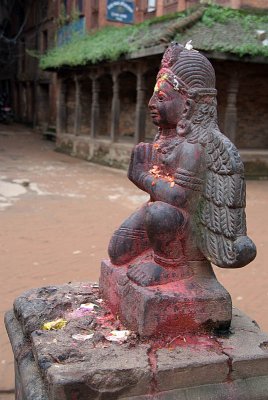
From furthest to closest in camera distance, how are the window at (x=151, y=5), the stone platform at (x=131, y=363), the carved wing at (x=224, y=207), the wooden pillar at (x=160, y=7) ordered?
the window at (x=151, y=5) → the wooden pillar at (x=160, y=7) → the carved wing at (x=224, y=207) → the stone platform at (x=131, y=363)

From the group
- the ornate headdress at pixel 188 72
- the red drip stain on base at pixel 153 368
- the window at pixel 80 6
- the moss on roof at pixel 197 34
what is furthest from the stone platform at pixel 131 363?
the window at pixel 80 6

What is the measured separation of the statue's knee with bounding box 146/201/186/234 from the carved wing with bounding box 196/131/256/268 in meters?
0.13

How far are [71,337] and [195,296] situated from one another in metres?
0.68

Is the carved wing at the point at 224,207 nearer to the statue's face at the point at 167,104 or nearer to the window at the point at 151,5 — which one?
the statue's face at the point at 167,104

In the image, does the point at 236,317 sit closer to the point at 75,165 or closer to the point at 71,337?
the point at 71,337

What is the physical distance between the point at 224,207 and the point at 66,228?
17.3 feet

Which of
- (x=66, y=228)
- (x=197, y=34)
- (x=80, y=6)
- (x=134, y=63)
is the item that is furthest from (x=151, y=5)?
(x=66, y=228)

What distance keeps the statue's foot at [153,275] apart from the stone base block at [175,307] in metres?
0.03

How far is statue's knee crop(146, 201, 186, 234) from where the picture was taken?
8.09 feet

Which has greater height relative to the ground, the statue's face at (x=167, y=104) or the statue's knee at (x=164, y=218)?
the statue's face at (x=167, y=104)

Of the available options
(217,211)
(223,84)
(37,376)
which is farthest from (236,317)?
(223,84)

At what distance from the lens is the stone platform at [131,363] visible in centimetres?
220

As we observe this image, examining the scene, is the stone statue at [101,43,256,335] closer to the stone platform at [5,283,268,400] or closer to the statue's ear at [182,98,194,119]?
the statue's ear at [182,98,194,119]

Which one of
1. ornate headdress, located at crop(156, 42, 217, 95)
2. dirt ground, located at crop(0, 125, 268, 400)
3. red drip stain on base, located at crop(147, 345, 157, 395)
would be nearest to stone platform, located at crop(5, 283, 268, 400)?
red drip stain on base, located at crop(147, 345, 157, 395)
